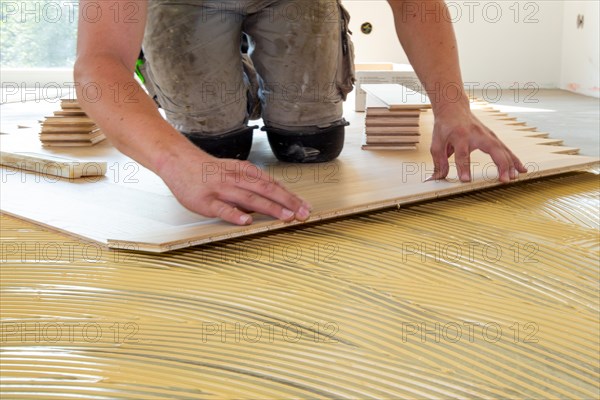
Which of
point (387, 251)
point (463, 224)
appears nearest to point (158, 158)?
point (387, 251)

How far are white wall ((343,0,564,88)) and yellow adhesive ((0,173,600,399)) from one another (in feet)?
18.5

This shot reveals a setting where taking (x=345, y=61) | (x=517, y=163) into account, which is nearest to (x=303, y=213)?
(x=517, y=163)

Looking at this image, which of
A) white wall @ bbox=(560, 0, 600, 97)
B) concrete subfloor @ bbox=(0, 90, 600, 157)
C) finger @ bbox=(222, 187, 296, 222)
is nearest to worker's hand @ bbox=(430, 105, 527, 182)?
finger @ bbox=(222, 187, 296, 222)

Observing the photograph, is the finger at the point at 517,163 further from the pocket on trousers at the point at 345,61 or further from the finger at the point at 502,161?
the pocket on trousers at the point at 345,61

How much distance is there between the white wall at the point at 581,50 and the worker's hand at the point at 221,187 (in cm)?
526

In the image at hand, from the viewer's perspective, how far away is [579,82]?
657 centimetres

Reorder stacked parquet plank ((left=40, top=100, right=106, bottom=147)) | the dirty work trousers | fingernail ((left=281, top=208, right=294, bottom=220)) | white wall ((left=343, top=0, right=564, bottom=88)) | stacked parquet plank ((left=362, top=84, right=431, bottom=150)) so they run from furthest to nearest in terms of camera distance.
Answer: white wall ((left=343, top=0, right=564, bottom=88))
stacked parquet plank ((left=40, top=100, right=106, bottom=147))
stacked parquet plank ((left=362, top=84, right=431, bottom=150))
the dirty work trousers
fingernail ((left=281, top=208, right=294, bottom=220))

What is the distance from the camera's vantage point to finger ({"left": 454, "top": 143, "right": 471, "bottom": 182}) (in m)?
2.01

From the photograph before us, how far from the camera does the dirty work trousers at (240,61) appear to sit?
2410mm

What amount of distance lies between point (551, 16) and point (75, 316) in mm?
6727

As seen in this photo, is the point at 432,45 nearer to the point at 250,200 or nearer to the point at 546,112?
the point at 250,200

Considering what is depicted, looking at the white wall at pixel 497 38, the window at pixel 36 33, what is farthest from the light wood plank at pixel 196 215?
the window at pixel 36 33

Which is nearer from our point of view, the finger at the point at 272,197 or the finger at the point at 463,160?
the finger at the point at 272,197

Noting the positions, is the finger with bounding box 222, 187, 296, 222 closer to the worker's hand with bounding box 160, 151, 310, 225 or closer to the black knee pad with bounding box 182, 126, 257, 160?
the worker's hand with bounding box 160, 151, 310, 225
